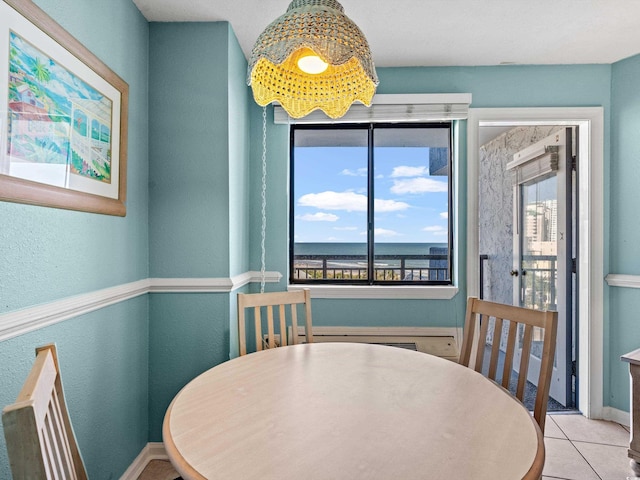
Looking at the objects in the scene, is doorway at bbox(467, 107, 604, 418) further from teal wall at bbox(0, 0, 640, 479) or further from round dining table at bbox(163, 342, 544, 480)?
round dining table at bbox(163, 342, 544, 480)

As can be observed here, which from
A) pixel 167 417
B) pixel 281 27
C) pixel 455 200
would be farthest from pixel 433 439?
pixel 455 200

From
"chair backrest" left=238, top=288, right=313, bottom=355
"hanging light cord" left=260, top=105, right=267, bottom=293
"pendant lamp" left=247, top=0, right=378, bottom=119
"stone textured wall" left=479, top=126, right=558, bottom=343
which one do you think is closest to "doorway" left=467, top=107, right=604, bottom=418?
"stone textured wall" left=479, top=126, right=558, bottom=343

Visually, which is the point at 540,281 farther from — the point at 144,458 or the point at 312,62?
the point at 144,458

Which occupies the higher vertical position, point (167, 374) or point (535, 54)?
point (535, 54)

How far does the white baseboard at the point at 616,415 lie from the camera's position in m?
2.47

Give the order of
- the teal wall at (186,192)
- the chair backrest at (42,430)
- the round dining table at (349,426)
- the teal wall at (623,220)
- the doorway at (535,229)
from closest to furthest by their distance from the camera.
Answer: the chair backrest at (42,430) < the round dining table at (349,426) < the teal wall at (186,192) < the teal wall at (623,220) < the doorway at (535,229)

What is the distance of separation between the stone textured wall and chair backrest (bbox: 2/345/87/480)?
3684 millimetres

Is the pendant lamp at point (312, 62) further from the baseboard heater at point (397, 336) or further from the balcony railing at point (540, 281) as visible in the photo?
the balcony railing at point (540, 281)

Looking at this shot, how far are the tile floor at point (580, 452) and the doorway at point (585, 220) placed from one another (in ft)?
0.57

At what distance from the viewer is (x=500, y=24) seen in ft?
6.88

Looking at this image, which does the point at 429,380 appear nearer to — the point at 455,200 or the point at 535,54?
the point at 455,200

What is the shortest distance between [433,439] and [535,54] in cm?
255

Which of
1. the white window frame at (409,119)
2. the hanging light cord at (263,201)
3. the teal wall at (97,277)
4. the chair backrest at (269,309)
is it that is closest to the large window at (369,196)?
the white window frame at (409,119)

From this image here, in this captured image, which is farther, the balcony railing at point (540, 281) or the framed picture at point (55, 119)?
the balcony railing at point (540, 281)
